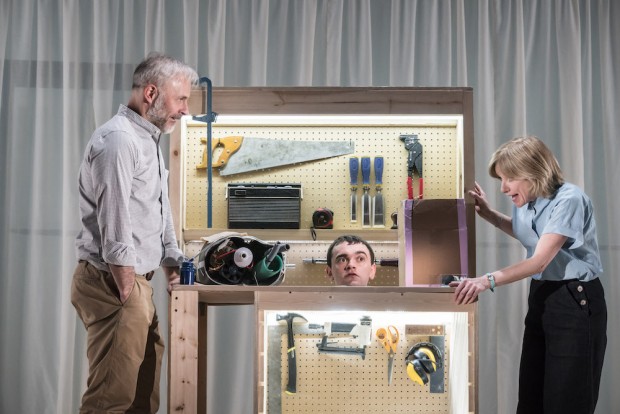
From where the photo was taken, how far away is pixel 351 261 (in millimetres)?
3455

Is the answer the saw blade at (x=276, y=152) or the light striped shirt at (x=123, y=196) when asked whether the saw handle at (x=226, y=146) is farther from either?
the light striped shirt at (x=123, y=196)

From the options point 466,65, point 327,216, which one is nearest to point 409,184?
point 327,216

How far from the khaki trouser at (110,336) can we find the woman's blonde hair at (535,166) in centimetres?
157

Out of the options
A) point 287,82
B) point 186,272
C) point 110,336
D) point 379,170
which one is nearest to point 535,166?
point 379,170

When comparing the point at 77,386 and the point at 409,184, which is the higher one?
the point at 409,184

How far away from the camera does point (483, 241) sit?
4.60 m

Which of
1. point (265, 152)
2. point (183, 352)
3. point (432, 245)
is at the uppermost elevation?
point (265, 152)

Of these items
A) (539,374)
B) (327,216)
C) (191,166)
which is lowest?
(539,374)

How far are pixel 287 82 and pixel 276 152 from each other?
3.54 feet

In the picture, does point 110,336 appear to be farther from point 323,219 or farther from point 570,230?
point 570,230

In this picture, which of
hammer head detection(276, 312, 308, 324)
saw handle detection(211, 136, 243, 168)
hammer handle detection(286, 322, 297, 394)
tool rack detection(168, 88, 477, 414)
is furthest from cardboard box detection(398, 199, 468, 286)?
saw handle detection(211, 136, 243, 168)

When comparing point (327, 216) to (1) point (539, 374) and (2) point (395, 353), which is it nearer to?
(2) point (395, 353)

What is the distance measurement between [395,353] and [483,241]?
1475 millimetres

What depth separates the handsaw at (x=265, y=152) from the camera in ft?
12.3
